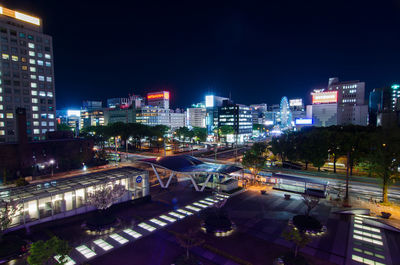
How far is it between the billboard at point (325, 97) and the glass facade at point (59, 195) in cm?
14396

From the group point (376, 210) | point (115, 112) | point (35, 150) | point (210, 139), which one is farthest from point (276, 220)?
point (115, 112)

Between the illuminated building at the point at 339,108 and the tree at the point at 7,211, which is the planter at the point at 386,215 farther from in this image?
the illuminated building at the point at 339,108

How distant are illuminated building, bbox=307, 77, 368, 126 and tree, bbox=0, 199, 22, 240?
506ft

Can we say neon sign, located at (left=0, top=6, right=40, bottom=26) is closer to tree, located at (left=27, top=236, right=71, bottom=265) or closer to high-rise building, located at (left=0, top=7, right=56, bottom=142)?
high-rise building, located at (left=0, top=7, right=56, bottom=142)

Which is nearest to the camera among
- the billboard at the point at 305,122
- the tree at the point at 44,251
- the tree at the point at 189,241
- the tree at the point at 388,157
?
the tree at the point at 44,251

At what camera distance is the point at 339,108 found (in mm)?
141750

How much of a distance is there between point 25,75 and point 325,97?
16082cm

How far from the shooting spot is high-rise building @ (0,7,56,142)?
76312 millimetres

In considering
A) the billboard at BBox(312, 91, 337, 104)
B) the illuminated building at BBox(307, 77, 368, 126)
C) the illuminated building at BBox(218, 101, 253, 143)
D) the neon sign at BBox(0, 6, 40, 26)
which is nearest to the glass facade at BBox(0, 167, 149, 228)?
the neon sign at BBox(0, 6, 40, 26)

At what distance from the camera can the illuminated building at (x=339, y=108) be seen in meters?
139

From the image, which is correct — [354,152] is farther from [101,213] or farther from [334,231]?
[101,213]

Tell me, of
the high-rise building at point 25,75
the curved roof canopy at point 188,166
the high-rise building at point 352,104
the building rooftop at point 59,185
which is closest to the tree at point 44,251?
the building rooftop at point 59,185

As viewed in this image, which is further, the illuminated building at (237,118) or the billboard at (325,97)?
the illuminated building at (237,118)

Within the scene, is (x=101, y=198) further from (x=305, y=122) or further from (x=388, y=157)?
(x=305, y=122)
